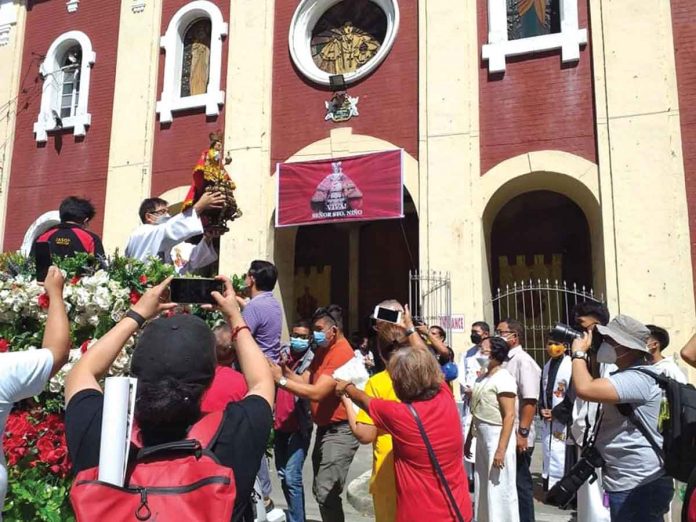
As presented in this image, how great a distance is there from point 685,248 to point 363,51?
274 inches

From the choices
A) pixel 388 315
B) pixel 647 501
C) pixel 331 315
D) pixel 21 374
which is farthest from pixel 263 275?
pixel 647 501

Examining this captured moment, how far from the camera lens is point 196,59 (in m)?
13.4

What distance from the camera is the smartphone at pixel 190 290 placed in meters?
2.34

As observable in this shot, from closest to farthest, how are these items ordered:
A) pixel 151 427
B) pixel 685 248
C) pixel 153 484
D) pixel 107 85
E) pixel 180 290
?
pixel 153 484 < pixel 151 427 < pixel 180 290 < pixel 685 248 < pixel 107 85

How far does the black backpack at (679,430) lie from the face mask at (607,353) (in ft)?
1.36

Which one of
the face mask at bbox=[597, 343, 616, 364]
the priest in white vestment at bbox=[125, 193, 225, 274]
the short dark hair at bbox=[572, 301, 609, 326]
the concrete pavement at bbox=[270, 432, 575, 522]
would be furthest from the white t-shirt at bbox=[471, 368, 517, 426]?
the priest in white vestment at bbox=[125, 193, 225, 274]

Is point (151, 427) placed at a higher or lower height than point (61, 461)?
higher

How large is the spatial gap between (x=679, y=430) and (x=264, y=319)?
2929 millimetres

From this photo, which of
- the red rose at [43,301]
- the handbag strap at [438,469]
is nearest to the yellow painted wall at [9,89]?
the red rose at [43,301]

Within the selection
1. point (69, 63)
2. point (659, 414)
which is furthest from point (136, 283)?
point (69, 63)

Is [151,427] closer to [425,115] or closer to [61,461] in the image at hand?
[61,461]

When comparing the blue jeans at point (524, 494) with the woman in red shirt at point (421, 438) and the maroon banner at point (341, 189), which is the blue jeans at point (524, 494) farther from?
the maroon banner at point (341, 189)

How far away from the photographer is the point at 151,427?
6.02ft

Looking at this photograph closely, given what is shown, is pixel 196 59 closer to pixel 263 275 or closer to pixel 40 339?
pixel 263 275
